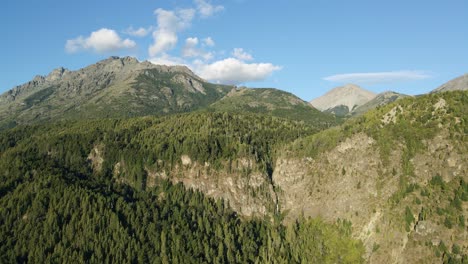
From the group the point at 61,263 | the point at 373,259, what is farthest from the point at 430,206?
the point at 61,263

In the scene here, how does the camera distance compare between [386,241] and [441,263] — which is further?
[386,241]

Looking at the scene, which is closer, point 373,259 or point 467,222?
point 467,222

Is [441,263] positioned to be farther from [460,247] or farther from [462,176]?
[462,176]

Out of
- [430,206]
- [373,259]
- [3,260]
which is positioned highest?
[430,206]

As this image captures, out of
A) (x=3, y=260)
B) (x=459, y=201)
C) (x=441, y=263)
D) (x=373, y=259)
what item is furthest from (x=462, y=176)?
(x=3, y=260)

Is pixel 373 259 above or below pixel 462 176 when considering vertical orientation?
below

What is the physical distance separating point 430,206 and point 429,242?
20047 millimetres

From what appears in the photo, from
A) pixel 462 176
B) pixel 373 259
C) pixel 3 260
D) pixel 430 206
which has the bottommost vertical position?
pixel 373 259

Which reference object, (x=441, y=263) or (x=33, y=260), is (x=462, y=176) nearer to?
(x=441, y=263)

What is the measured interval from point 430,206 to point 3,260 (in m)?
223

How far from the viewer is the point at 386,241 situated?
19888cm

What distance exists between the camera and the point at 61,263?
198250 mm

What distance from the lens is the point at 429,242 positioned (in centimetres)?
18462

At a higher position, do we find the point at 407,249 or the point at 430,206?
the point at 430,206
